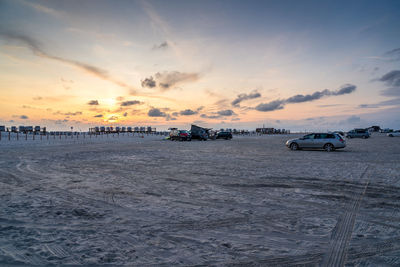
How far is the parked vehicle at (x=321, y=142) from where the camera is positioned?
1911 centimetres

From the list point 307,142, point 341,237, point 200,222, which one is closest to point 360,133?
point 307,142

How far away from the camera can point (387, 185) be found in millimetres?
7445

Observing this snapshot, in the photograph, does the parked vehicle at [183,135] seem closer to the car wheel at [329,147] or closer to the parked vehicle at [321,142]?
the parked vehicle at [321,142]

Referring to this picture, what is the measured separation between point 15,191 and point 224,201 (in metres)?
6.00

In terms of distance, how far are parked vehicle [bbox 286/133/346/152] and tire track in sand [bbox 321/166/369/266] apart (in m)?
15.5

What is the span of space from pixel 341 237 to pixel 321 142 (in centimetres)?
1800

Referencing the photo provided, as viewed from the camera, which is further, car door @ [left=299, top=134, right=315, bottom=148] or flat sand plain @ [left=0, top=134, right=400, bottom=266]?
car door @ [left=299, top=134, right=315, bottom=148]

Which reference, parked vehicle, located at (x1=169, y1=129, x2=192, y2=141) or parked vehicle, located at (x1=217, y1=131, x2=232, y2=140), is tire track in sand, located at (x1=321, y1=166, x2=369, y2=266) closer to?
parked vehicle, located at (x1=169, y1=129, x2=192, y2=141)

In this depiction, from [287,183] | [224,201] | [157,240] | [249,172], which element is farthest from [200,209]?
[249,172]

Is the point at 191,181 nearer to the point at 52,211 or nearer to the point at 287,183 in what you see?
the point at 287,183

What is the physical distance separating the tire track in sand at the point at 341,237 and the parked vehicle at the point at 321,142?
50.9 feet

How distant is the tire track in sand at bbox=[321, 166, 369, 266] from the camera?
3.14 m

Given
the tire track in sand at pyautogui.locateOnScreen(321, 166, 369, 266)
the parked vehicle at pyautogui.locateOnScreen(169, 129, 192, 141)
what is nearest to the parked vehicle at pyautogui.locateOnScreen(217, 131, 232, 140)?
the parked vehicle at pyautogui.locateOnScreen(169, 129, 192, 141)

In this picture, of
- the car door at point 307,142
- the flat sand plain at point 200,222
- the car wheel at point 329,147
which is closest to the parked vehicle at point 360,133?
the car wheel at point 329,147
